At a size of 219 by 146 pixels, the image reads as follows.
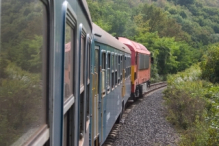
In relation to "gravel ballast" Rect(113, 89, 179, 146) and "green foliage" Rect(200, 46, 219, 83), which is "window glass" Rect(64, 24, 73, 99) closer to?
"gravel ballast" Rect(113, 89, 179, 146)

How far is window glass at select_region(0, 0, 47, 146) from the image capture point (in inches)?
49.1

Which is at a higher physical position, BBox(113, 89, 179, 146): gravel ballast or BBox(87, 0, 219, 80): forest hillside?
BBox(87, 0, 219, 80): forest hillside

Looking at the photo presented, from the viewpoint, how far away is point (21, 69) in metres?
1.40

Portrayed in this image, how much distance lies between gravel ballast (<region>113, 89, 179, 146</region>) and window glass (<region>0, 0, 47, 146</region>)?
7.77m

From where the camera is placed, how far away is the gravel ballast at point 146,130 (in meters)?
9.47

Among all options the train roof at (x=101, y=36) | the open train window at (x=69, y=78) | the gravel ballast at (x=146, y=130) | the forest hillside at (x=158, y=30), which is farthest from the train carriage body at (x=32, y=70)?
the forest hillside at (x=158, y=30)

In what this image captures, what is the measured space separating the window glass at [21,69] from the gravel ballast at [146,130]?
25.5ft

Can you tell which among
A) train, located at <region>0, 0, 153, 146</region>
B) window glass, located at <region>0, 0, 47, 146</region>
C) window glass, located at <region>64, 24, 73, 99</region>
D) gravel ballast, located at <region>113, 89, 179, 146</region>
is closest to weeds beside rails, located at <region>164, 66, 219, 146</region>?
gravel ballast, located at <region>113, 89, 179, 146</region>

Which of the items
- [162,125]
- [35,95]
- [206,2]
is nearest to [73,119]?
[35,95]

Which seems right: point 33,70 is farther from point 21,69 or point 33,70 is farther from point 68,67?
point 68,67

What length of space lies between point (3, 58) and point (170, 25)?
63.5 m

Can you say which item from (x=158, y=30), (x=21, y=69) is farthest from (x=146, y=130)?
(x=158, y=30)

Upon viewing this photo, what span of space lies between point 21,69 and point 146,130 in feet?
32.0

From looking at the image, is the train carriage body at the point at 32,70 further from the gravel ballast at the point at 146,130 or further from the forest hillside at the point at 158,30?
the forest hillside at the point at 158,30
